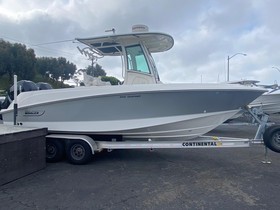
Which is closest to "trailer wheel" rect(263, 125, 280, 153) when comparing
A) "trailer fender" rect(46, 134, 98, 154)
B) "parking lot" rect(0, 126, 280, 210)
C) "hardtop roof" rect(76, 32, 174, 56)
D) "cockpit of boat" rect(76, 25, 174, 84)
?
"parking lot" rect(0, 126, 280, 210)

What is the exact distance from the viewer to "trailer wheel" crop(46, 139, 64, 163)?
19.0 ft

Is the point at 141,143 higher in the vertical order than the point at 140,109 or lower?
lower

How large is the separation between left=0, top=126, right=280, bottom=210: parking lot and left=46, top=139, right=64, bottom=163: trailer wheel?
0.56ft

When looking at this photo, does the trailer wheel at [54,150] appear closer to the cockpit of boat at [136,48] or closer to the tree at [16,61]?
the cockpit of boat at [136,48]

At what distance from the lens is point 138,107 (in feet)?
17.6

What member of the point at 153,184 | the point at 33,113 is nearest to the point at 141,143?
the point at 153,184

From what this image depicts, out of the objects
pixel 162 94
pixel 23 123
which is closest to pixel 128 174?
pixel 162 94

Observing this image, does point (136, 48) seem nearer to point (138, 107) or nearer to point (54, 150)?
point (138, 107)

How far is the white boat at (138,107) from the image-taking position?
5.19 metres

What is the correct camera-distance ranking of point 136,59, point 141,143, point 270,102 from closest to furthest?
point 141,143 → point 136,59 → point 270,102

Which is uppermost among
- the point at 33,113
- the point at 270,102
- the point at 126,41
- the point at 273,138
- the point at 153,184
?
the point at 126,41

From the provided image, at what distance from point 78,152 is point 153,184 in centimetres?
207

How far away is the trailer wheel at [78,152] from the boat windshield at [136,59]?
2.21 meters

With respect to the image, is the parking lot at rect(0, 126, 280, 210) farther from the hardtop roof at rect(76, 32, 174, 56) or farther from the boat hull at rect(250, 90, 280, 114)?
the boat hull at rect(250, 90, 280, 114)
